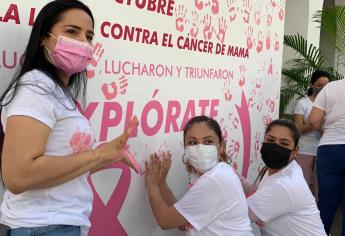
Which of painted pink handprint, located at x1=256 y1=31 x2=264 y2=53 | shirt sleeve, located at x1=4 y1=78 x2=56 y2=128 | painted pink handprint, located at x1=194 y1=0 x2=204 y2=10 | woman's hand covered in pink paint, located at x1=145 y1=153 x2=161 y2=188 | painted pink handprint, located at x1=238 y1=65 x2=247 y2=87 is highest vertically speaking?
painted pink handprint, located at x1=194 y1=0 x2=204 y2=10

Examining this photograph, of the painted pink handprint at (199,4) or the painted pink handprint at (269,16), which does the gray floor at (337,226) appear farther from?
the painted pink handprint at (199,4)

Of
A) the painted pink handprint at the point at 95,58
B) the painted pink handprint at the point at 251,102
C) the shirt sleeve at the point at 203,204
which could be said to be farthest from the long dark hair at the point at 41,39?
the painted pink handprint at the point at 251,102

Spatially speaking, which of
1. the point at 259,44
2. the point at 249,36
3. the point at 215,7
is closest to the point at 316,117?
the point at 259,44

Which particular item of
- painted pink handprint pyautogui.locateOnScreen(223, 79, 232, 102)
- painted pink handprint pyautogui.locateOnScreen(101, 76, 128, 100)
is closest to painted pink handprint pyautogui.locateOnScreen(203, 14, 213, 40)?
painted pink handprint pyautogui.locateOnScreen(223, 79, 232, 102)

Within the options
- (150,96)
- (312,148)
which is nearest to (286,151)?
(150,96)

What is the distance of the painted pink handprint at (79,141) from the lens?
132 cm

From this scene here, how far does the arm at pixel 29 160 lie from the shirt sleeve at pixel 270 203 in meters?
1.22

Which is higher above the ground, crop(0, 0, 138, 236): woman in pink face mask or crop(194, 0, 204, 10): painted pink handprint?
crop(194, 0, 204, 10): painted pink handprint

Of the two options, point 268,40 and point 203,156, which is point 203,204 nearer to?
point 203,156

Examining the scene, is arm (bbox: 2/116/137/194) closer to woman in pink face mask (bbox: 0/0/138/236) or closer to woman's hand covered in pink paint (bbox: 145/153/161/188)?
woman in pink face mask (bbox: 0/0/138/236)

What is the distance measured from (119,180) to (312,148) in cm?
250

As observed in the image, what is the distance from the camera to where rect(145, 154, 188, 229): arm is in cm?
201

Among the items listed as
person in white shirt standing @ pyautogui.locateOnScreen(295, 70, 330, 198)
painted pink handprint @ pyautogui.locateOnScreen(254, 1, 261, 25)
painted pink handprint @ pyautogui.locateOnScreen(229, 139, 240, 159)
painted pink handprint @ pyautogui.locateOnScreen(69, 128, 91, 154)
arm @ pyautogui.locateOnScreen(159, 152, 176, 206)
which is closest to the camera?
painted pink handprint @ pyautogui.locateOnScreen(69, 128, 91, 154)

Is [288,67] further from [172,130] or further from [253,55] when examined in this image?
[172,130]
